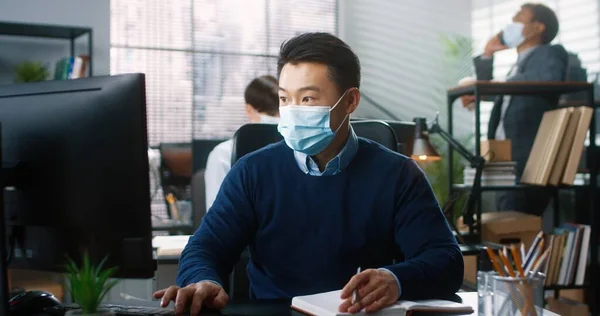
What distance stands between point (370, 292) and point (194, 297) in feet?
1.05

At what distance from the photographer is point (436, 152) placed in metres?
2.69

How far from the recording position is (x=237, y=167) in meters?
1.60

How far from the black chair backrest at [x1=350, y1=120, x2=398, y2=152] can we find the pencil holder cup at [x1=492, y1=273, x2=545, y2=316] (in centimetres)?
82

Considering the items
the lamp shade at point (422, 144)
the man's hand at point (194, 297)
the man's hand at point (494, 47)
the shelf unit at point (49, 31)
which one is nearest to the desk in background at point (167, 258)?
the man's hand at point (194, 297)

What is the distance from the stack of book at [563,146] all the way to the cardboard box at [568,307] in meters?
0.60

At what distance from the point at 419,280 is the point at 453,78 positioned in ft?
14.1

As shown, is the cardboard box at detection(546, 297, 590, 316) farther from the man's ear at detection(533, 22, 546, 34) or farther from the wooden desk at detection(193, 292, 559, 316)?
the wooden desk at detection(193, 292, 559, 316)

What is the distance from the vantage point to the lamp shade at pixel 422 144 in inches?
104

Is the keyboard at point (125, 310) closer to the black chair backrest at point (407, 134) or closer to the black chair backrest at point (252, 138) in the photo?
the black chair backrest at point (252, 138)

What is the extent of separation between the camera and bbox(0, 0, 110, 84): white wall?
14.0ft

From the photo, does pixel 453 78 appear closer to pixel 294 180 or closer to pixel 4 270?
pixel 294 180

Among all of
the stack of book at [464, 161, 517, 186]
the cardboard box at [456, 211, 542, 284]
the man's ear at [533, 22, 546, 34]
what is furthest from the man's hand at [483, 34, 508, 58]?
the cardboard box at [456, 211, 542, 284]

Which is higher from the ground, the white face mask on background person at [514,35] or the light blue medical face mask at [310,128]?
the white face mask on background person at [514,35]

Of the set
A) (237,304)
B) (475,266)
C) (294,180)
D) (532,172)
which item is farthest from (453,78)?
(237,304)
